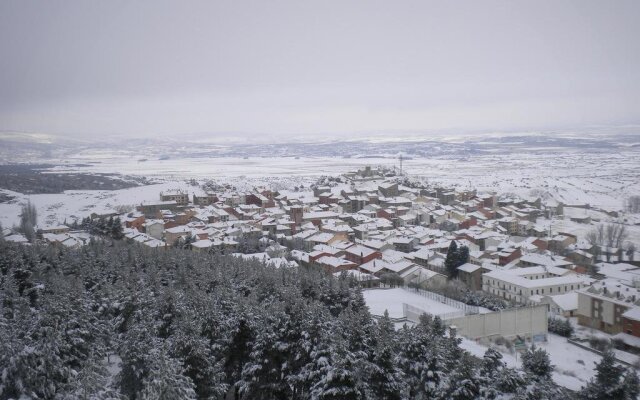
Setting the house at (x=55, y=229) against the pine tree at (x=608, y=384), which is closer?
the pine tree at (x=608, y=384)

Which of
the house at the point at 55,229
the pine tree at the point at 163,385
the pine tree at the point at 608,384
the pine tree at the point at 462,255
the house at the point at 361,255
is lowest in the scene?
the house at the point at 361,255

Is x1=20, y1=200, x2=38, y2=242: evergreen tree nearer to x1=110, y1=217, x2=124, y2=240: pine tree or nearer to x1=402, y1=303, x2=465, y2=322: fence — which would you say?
x1=110, y1=217, x2=124, y2=240: pine tree

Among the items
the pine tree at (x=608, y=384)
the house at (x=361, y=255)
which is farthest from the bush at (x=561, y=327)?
the house at (x=361, y=255)

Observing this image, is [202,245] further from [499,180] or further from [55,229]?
[499,180]

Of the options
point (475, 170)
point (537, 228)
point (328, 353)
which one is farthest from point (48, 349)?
point (475, 170)

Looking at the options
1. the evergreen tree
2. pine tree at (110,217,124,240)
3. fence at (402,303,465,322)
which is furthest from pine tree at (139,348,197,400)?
pine tree at (110,217,124,240)

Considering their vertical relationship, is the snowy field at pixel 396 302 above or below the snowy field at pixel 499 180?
below

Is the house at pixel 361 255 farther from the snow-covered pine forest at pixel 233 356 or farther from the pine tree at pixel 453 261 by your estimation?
the snow-covered pine forest at pixel 233 356
